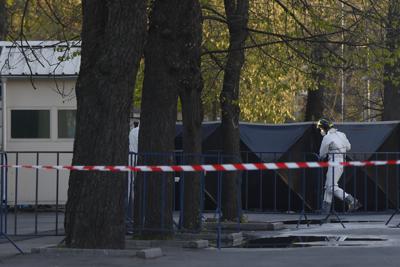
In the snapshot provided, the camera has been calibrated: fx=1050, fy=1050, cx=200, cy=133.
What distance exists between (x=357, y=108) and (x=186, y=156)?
41008mm

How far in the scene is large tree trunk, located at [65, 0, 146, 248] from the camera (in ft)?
38.8

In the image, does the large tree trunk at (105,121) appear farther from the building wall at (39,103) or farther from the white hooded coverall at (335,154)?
the building wall at (39,103)

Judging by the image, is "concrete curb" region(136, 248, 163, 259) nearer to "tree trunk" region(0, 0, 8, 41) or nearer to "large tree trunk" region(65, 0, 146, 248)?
"large tree trunk" region(65, 0, 146, 248)

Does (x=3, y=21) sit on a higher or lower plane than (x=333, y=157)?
higher

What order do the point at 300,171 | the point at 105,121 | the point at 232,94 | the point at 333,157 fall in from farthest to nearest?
the point at 300,171, the point at 333,157, the point at 232,94, the point at 105,121

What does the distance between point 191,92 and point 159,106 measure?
56.5 inches

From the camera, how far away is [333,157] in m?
19.3

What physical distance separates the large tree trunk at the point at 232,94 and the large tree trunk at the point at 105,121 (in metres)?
5.12

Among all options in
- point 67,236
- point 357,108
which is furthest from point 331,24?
point 357,108

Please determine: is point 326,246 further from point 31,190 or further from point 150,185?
point 31,190

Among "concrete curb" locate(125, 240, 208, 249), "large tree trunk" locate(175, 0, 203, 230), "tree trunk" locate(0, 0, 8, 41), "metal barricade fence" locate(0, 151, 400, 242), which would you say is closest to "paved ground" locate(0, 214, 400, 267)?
"concrete curb" locate(125, 240, 208, 249)

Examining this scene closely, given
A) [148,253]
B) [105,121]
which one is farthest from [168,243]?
[105,121]

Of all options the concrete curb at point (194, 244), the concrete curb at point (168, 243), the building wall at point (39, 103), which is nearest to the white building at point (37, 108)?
the building wall at point (39, 103)

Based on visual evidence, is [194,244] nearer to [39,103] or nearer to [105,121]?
[105,121]
